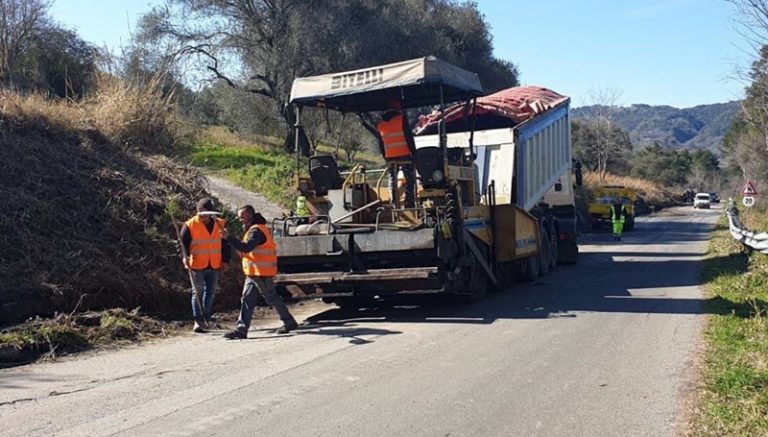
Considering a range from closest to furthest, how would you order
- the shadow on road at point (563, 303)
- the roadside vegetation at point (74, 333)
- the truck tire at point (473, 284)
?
the roadside vegetation at point (74, 333) < the shadow on road at point (563, 303) < the truck tire at point (473, 284)

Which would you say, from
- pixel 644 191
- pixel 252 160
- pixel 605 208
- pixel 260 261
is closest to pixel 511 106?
pixel 260 261

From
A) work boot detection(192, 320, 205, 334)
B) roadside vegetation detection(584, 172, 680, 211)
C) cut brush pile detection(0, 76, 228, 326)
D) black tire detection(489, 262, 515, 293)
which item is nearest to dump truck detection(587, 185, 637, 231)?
roadside vegetation detection(584, 172, 680, 211)

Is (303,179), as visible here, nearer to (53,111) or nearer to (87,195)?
(87,195)

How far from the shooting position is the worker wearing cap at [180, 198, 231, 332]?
9414mm

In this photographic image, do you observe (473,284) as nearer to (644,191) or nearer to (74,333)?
(74,333)

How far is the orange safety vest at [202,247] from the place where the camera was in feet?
30.9

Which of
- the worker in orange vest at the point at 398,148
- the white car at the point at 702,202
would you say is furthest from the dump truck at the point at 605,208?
the white car at the point at 702,202

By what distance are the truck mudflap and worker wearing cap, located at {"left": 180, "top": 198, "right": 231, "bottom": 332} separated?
43.5 inches

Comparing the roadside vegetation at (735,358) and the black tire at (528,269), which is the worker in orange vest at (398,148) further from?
the roadside vegetation at (735,358)

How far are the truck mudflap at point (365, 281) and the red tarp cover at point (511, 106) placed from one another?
3.74m

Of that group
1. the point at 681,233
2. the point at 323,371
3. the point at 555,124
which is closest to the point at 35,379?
the point at 323,371

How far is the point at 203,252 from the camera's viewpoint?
9453mm

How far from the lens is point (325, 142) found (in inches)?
580

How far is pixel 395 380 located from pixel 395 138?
4997 millimetres
